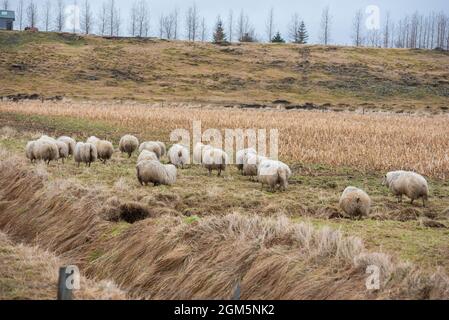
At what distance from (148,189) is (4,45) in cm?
6916

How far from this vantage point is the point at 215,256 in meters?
8.10

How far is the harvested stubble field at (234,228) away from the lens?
7.18 m

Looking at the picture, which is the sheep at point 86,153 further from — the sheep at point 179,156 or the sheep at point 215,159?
the sheep at point 215,159

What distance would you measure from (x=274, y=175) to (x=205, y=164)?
261 cm

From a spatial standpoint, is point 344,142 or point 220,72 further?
point 220,72

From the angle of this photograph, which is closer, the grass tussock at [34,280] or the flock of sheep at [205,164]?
the grass tussock at [34,280]

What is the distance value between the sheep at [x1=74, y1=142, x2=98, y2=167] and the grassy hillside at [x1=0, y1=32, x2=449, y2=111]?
39725mm

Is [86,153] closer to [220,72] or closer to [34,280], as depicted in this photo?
[34,280]

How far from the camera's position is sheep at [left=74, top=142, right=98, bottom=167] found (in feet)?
48.7

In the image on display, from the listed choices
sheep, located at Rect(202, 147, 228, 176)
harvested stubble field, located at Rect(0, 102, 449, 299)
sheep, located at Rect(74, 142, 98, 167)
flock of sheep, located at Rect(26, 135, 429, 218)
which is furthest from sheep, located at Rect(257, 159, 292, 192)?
sheep, located at Rect(74, 142, 98, 167)

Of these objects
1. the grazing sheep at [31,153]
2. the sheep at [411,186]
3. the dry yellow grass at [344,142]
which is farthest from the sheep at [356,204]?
the grazing sheep at [31,153]

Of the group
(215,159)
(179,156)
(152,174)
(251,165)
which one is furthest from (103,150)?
(251,165)

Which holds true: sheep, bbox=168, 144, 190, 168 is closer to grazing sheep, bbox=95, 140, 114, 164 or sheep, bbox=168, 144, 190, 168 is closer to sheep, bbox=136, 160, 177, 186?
grazing sheep, bbox=95, 140, 114, 164

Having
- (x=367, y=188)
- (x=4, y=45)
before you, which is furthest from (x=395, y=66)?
(x=367, y=188)
